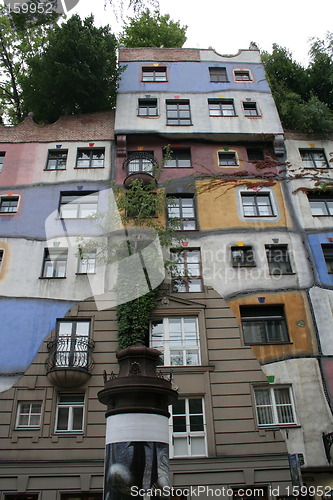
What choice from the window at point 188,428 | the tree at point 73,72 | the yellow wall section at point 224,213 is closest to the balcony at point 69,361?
the window at point 188,428

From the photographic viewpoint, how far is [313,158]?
66.8 feet

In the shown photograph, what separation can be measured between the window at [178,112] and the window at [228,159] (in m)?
2.36

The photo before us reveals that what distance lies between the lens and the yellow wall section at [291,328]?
14.6 m

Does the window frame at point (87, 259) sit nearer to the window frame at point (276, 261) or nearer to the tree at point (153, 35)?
the window frame at point (276, 261)

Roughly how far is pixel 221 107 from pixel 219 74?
2.81m

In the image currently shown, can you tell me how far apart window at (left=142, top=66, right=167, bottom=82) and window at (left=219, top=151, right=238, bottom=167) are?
5884 mm

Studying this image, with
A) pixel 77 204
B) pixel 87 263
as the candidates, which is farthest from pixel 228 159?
pixel 87 263

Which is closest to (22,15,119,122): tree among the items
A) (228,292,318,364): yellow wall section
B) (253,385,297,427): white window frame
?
(228,292,318,364): yellow wall section

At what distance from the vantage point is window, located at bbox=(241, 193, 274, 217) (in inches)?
716

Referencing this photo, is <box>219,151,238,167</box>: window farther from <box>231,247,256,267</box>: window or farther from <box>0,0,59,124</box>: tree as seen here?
<box>0,0,59,124</box>: tree

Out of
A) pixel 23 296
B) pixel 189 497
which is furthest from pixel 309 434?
pixel 23 296

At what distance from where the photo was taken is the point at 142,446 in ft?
23.7

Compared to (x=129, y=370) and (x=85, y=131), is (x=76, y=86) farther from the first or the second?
(x=129, y=370)

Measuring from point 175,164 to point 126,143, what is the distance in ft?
8.19
